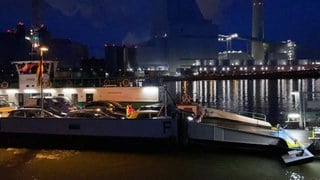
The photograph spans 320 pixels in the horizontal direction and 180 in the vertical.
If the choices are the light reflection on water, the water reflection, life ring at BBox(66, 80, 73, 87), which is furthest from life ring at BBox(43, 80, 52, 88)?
the water reflection

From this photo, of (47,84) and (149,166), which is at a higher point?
(47,84)

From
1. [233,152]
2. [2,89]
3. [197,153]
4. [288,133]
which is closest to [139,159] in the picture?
[197,153]

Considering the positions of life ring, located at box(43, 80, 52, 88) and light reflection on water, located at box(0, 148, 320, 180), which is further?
life ring, located at box(43, 80, 52, 88)

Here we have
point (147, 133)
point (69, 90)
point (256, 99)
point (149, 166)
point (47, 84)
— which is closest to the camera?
point (149, 166)

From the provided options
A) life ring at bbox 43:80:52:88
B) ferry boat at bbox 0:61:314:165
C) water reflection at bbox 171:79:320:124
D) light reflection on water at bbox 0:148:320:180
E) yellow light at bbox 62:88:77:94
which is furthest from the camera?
water reflection at bbox 171:79:320:124

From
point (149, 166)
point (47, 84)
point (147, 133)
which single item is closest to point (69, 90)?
point (47, 84)

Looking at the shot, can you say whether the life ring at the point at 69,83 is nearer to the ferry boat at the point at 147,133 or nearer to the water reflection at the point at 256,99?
the ferry boat at the point at 147,133

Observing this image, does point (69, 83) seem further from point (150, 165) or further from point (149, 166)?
point (149, 166)

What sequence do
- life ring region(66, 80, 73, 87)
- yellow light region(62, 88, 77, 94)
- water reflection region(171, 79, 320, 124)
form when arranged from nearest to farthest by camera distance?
yellow light region(62, 88, 77, 94) < life ring region(66, 80, 73, 87) < water reflection region(171, 79, 320, 124)

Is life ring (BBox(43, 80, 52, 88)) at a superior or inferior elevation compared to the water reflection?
superior

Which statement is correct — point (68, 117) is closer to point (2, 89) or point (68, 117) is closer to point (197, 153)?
point (197, 153)

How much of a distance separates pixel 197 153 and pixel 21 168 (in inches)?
321

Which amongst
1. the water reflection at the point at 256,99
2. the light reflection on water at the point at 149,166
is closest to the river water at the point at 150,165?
the light reflection on water at the point at 149,166

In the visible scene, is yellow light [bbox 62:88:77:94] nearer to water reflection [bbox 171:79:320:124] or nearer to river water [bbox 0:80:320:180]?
river water [bbox 0:80:320:180]
